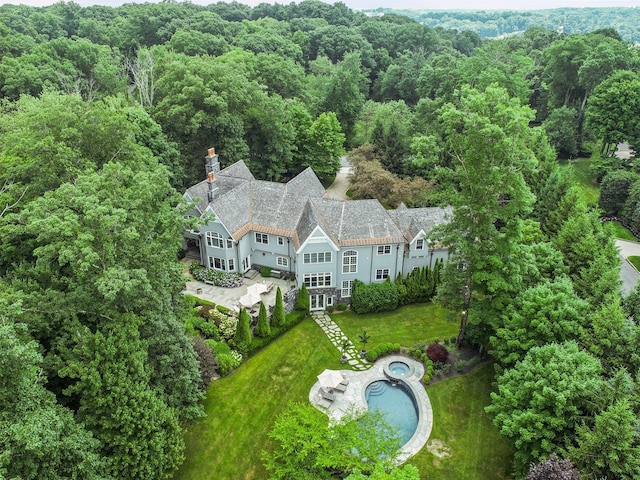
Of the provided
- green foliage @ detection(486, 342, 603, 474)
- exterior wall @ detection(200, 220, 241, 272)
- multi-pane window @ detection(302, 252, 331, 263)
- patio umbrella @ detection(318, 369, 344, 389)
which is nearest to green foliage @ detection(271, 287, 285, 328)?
multi-pane window @ detection(302, 252, 331, 263)

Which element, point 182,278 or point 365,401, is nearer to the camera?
point 182,278

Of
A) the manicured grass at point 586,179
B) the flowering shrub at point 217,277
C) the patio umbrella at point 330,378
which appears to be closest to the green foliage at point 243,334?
the patio umbrella at point 330,378

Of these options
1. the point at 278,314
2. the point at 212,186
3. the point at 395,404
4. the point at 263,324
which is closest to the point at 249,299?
the point at 278,314

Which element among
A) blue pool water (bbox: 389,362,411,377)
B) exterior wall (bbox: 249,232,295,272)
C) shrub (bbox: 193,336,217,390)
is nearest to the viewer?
shrub (bbox: 193,336,217,390)

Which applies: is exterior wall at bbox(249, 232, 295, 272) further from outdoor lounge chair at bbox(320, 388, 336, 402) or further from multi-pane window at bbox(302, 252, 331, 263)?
outdoor lounge chair at bbox(320, 388, 336, 402)

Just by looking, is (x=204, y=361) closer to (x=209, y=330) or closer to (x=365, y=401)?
(x=209, y=330)

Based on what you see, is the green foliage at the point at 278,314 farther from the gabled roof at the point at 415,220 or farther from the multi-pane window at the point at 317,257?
the gabled roof at the point at 415,220
